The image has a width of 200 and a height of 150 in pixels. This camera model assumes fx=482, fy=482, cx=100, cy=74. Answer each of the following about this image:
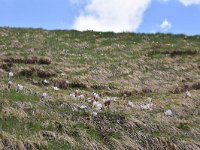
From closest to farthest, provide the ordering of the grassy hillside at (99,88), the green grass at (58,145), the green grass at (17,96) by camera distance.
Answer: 1. the green grass at (58,145)
2. the grassy hillside at (99,88)
3. the green grass at (17,96)

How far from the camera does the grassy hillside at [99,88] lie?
14078 mm

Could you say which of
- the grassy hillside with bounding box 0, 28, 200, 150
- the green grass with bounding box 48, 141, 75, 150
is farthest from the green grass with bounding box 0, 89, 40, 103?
the green grass with bounding box 48, 141, 75, 150

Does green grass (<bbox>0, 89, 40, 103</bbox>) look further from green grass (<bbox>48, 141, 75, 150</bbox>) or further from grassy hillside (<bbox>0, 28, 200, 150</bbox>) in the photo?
green grass (<bbox>48, 141, 75, 150</bbox>)

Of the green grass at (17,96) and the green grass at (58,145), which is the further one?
the green grass at (17,96)

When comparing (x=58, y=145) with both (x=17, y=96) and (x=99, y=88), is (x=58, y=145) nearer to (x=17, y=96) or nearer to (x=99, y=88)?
(x=17, y=96)

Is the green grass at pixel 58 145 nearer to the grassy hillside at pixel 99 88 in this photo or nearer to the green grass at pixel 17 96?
the grassy hillside at pixel 99 88

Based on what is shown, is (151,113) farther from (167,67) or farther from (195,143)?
(167,67)

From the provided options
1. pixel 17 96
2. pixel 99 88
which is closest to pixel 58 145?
pixel 17 96

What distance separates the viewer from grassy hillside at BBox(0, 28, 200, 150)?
46.2 feet

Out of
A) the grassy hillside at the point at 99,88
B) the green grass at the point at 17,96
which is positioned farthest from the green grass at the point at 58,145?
the green grass at the point at 17,96

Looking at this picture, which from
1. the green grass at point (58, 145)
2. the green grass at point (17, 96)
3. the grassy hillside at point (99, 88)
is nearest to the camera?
the green grass at point (58, 145)

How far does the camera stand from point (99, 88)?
23.3 m

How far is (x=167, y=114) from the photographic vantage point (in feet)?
58.5

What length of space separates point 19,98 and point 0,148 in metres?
3.53
